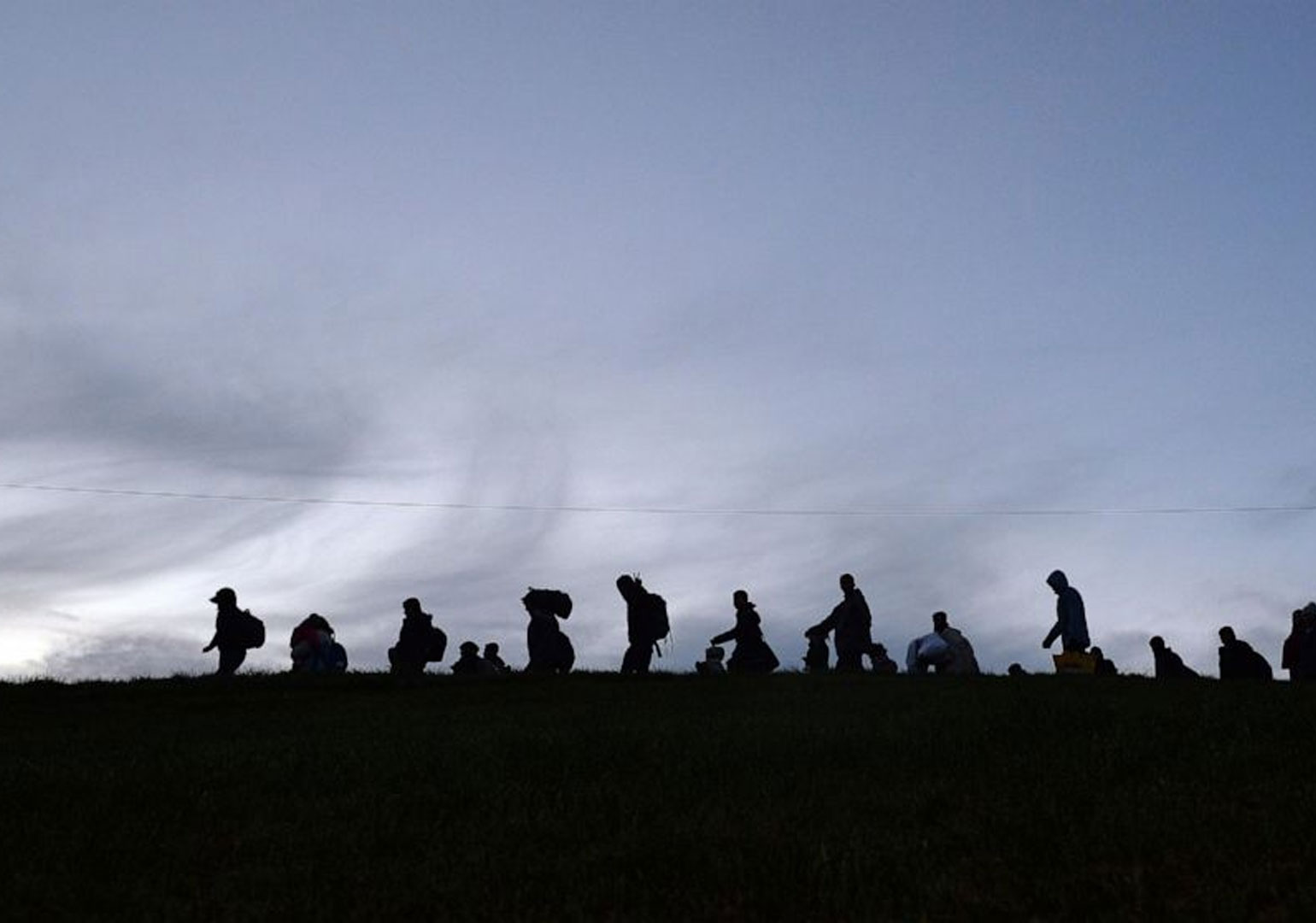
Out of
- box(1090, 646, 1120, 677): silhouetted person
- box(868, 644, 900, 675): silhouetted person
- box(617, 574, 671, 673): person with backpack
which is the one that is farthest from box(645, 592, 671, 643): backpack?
box(1090, 646, 1120, 677): silhouetted person

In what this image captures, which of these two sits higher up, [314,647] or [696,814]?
[314,647]

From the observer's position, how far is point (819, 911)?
8.73 m

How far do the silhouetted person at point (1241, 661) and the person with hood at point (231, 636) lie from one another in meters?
18.9

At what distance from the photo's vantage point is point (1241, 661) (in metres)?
25.1

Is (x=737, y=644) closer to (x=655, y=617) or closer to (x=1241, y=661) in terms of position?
(x=655, y=617)

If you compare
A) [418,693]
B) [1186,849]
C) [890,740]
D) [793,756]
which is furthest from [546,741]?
[418,693]

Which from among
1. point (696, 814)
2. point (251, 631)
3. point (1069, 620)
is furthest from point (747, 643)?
point (696, 814)

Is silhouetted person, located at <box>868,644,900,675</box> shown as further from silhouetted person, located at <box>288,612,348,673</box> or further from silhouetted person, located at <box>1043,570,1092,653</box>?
silhouetted person, located at <box>288,612,348,673</box>

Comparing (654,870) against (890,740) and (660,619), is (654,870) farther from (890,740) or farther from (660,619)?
(660,619)

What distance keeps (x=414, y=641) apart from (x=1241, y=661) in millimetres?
16251

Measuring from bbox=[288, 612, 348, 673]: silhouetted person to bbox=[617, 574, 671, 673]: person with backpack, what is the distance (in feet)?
20.6

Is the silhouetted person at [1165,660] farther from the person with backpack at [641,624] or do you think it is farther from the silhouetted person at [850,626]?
the person with backpack at [641,624]

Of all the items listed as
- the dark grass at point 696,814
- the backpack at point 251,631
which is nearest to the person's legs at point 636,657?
the backpack at point 251,631

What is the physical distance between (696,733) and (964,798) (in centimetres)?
408
